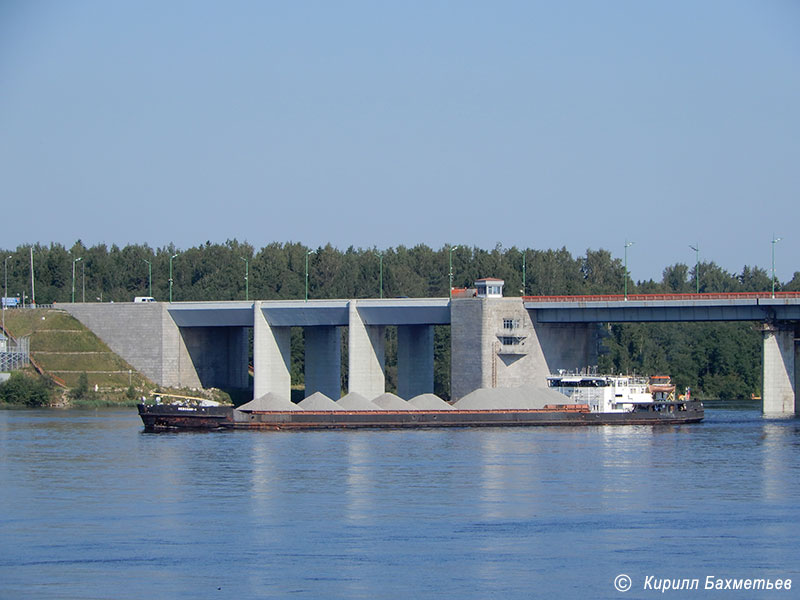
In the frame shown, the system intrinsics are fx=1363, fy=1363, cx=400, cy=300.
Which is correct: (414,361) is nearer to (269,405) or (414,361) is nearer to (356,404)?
(356,404)

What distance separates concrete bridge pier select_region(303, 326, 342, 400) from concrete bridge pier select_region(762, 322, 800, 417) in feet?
147

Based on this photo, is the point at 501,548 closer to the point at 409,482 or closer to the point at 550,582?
the point at 550,582

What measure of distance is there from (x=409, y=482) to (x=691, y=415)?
46.5 metres

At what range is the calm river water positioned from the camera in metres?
43.5

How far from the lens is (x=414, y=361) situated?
136 m

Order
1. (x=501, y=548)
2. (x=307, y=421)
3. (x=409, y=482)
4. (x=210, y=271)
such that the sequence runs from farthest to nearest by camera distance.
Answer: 1. (x=210, y=271)
2. (x=307, y=421)
3. (x=409, y=482)
4. (x=501, y=548)

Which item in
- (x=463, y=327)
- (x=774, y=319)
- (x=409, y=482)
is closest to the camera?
(x=409, y=482)

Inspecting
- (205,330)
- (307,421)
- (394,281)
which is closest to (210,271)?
(394,281)

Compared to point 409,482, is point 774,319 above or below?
above

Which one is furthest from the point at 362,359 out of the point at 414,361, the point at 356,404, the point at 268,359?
the point at 356,404

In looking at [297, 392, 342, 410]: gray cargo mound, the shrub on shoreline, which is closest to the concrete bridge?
the shrub on shoreline

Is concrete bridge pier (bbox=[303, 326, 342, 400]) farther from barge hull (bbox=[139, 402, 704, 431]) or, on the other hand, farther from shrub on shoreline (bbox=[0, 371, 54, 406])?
barge hull (bbox=[139, 402, 704, 431])

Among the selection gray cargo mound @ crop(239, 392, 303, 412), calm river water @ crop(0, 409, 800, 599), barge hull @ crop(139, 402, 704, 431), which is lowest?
calm river water @ crop(0, 409, 800, 599)

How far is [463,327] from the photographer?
12631cm
